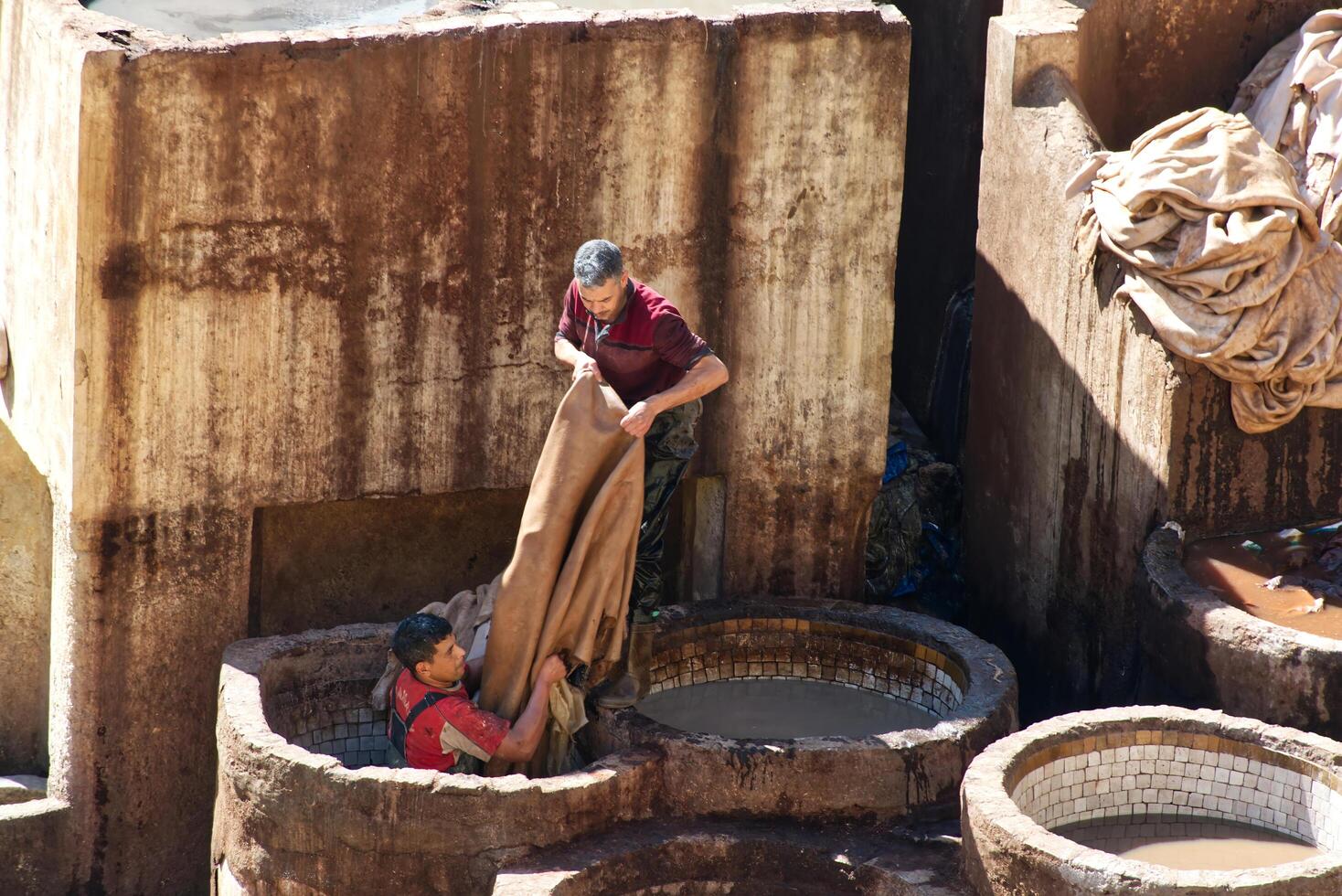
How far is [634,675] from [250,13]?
331 centimetres

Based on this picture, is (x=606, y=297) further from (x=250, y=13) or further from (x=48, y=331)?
(x=250, y=13)

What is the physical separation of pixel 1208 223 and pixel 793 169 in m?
1.67

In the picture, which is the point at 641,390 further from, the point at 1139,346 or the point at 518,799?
the point at 1139,346

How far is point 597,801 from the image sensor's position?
26.9ft

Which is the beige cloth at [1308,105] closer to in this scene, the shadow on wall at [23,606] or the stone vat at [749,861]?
the stone vat at [749,861]

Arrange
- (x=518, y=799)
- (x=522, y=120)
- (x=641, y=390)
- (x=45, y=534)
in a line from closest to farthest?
(x=518, y=799) < (x=641, y=390) < (x=522, y=120) < (x=45, y=534)

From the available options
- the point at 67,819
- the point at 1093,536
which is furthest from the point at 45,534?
the point at 1093,536

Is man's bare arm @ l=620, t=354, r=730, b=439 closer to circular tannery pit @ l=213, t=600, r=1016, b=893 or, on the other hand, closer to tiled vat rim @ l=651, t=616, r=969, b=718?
circular tannery pit @ l=213, t=600, r=1016, b=893

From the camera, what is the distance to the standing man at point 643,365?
8.23 meters

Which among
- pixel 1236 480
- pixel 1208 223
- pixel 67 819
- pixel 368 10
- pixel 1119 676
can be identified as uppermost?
pixel 368 10

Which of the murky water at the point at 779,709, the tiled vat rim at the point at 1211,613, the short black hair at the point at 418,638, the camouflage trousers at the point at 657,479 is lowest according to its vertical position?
the murky water at the point at 779,709

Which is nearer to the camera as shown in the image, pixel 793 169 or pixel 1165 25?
pixel 793 169

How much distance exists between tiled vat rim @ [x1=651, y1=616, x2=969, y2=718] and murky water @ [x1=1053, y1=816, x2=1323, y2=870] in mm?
1304

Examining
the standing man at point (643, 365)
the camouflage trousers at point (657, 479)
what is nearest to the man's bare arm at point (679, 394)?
the standing man at point (643, 365)
